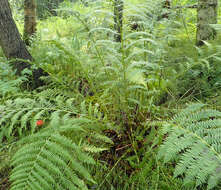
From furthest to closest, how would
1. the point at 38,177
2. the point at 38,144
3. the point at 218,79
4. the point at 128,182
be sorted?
1. the point at 218,79
2. the point at 128,182
3. the point at 38,144
4. the point at 38,177

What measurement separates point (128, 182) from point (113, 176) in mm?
102

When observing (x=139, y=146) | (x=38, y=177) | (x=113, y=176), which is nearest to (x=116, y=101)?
(x=139, y=146)

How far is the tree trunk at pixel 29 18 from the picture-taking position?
11.1 feet

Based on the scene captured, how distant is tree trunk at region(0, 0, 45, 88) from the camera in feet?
6.36

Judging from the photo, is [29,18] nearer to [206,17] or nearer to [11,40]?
[11,40]

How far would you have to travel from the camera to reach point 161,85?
1.46 m

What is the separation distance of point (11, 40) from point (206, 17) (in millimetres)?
2066

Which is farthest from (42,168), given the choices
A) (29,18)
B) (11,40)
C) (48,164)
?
(29,18)

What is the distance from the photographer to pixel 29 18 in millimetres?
3465

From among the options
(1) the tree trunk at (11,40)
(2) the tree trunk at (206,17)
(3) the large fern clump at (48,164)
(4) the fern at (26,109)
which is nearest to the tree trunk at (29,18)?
(1) the tree trunk at (11,40)

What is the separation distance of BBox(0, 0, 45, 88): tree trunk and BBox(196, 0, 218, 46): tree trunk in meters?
1.87

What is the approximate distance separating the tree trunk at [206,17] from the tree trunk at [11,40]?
187 cm

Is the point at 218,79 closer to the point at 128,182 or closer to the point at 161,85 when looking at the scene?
the point at 161,85

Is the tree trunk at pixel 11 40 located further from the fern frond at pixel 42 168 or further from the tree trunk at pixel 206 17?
the tree trunk at pixel 206 17
